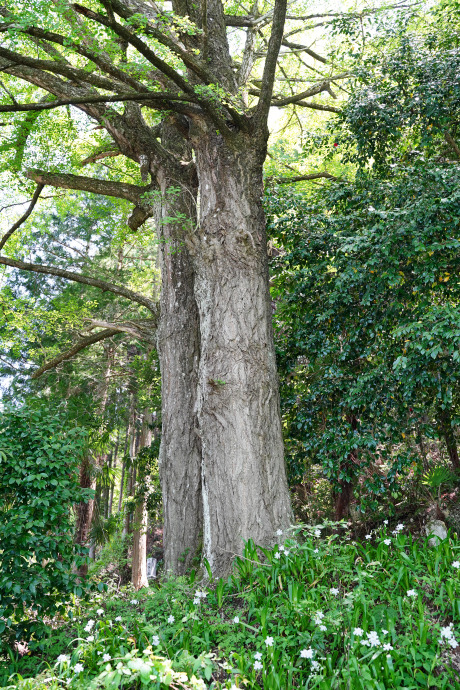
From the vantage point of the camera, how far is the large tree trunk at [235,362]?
4.56 m

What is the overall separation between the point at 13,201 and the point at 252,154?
21.2ft

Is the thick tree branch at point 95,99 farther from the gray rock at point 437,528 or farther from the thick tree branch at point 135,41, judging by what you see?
the gray rock at point 437,528

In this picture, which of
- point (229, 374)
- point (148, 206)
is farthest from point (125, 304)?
point (229, 374)

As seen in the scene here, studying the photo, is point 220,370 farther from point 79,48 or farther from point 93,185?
point 93,185

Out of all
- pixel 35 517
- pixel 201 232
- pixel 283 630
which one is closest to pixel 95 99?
pixel 201 232

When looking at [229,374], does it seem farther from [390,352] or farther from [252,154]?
[252,154]

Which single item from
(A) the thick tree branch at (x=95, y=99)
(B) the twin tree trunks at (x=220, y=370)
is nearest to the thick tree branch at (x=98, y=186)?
(B) the twin tree trunks at (x=220, y=370)

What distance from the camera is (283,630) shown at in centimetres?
311

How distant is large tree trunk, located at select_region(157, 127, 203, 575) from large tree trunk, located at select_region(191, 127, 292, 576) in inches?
21.1

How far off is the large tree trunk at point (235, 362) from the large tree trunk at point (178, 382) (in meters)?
0.54

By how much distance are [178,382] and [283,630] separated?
3372mm

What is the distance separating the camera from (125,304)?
41.7 ft

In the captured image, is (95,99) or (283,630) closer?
(283,630)

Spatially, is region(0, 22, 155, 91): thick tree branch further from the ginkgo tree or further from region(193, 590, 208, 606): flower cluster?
region(193, 590, 208, 606): flower cluster
